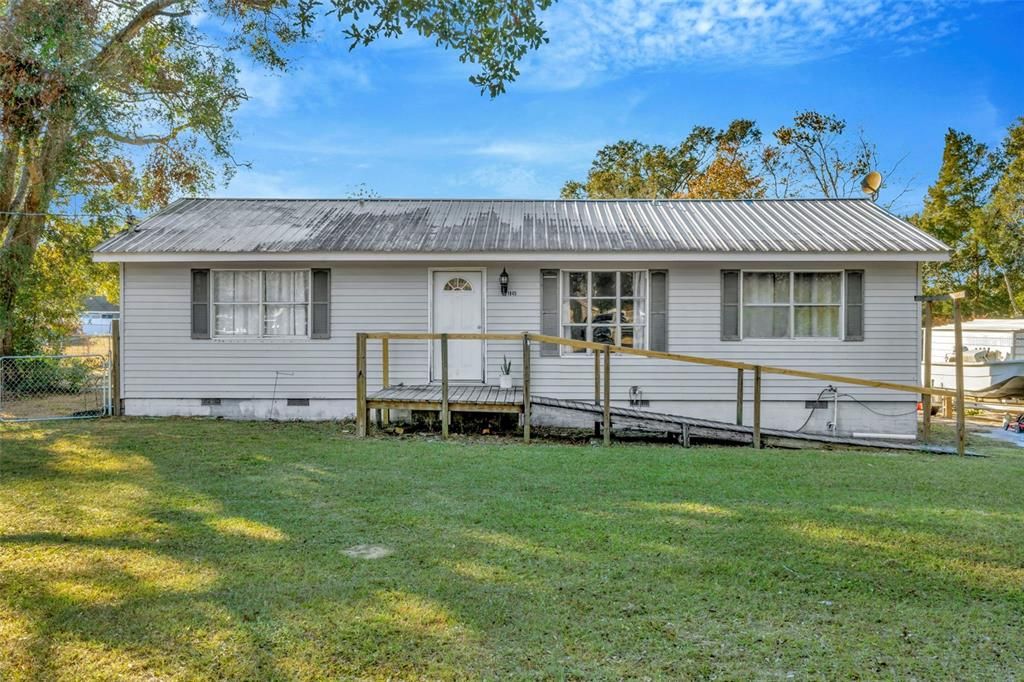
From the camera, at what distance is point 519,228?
10.3 meters

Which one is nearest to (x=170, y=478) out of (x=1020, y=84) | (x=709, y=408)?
(x=709, y=408)

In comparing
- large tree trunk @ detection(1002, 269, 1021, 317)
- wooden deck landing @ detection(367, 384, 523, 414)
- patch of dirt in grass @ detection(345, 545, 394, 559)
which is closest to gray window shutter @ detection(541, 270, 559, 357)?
wooden deck landing @ detection(367, 384, 523, 414)

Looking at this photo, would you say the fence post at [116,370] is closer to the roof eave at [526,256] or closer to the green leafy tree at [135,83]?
the roof eave at [526,256]

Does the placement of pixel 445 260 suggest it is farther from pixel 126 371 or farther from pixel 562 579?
pixel 562 579

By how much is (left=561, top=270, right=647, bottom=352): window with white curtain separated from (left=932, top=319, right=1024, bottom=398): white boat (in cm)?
961

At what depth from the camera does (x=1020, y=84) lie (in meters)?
22.3

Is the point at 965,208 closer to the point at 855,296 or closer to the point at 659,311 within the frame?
the point at 855,296

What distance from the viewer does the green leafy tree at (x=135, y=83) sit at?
4.67m

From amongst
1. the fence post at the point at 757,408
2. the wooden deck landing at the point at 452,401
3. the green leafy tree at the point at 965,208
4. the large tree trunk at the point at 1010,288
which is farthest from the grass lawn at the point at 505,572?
the large tree trunk at the point at 1010,288

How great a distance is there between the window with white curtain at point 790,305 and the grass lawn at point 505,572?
146 inches

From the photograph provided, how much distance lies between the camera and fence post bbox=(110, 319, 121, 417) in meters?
9.84

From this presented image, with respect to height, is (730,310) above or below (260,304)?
below

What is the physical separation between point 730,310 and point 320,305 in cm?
639

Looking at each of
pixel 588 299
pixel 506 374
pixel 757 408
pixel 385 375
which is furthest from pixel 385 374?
pixel 757 408
